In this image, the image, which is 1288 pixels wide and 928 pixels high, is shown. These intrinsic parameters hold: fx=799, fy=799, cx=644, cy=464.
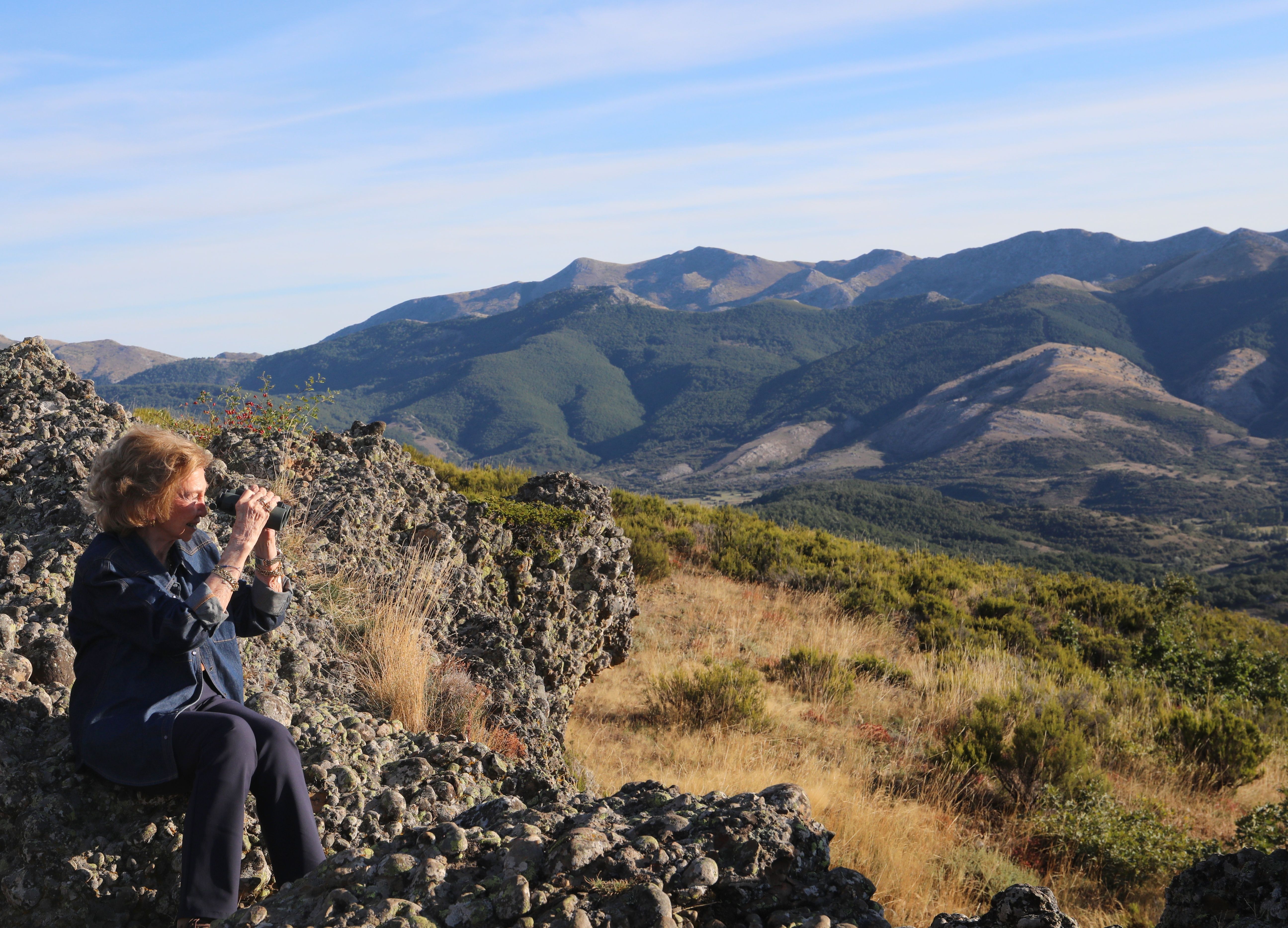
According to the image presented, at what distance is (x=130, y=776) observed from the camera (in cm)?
249

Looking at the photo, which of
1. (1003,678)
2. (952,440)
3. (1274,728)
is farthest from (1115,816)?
(952,440)

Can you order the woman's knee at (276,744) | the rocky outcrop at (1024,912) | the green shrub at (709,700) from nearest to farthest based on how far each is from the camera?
1. the rocky outcrop at (1024,912)
2. the woman's knee at (276,744)
3. the green shrub at (709,700)

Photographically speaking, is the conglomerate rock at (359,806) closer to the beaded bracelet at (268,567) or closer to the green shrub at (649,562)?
the beaded bracelet at (268,567)

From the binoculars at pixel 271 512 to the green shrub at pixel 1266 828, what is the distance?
5.50 meters

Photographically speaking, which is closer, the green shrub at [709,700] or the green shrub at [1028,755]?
the green shrub at [1028,755]

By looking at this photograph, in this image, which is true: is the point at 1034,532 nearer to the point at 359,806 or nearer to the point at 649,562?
the point at 649,562

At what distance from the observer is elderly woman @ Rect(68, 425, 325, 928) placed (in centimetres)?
240

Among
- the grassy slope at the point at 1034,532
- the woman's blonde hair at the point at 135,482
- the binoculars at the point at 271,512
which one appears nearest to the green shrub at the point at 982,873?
the binoculars at the point at 271,512

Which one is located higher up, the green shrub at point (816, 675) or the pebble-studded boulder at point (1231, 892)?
the pebble-studded boulder at point (1231, 892)

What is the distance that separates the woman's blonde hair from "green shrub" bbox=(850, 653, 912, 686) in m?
6.50

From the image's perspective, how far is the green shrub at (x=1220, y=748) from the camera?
20.5 feet

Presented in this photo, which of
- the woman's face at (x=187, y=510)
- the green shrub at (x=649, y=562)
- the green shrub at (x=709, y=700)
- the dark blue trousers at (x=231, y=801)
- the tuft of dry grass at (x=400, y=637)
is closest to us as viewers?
the dark blue trousers at (x=231, y=801)

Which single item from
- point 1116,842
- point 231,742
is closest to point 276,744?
point 231,742

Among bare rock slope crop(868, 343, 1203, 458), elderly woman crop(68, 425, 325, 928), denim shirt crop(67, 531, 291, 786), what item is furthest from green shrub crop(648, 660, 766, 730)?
bare rock slope crop(868, 343, 1203, 458)
